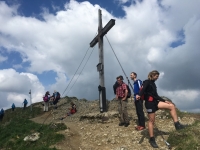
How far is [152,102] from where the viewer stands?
7941 millimetres

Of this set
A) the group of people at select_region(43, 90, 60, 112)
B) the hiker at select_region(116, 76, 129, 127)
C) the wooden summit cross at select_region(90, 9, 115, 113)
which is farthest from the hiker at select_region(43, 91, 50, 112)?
the hiker at select_region(116, 76, 129, 127)

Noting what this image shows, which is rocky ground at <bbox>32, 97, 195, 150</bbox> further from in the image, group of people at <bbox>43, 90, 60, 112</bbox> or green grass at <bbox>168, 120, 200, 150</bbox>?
group of people at <bbox>43, 90, 60, 112</bbox>

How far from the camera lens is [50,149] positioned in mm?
8758

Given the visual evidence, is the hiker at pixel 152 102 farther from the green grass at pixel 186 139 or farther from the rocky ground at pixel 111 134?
the rocky ground at pixel 111 134

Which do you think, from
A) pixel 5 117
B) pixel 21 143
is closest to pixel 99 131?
pixel 21 143

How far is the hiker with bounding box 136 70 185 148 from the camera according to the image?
7.86 metres

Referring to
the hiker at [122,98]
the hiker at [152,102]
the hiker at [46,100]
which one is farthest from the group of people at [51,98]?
the hiker at [152,102]

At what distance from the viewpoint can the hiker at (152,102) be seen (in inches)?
309

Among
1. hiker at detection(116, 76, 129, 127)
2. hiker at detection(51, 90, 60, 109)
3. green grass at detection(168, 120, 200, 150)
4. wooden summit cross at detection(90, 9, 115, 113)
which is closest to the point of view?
green grass at detection(168, 120, 200, 150)

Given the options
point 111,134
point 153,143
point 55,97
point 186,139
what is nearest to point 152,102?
point 153,143

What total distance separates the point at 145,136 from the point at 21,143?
223 inches

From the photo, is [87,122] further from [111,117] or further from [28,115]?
[28,115]

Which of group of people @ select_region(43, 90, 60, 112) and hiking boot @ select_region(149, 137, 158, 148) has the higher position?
group of people @ select_region(43, 90, 60, 112)

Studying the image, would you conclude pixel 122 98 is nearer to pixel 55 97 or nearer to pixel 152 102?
pixel 152 102
